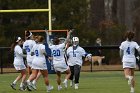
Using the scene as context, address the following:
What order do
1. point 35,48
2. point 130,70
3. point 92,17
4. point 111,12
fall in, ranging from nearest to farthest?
point 130,70
point 35,48
point 92,17
point 111,12

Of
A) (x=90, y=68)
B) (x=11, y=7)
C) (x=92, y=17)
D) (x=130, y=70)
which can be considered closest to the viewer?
(x=130, y=70)

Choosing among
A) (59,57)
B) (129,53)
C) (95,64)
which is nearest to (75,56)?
(59,57)

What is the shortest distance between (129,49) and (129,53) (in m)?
0.14

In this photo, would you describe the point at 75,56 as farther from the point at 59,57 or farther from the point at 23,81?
the point at 23,81

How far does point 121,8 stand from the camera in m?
58.2

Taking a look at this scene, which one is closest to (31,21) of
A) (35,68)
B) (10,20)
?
(10,20)

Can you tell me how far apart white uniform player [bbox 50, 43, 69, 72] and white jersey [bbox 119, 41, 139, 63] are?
2991mm

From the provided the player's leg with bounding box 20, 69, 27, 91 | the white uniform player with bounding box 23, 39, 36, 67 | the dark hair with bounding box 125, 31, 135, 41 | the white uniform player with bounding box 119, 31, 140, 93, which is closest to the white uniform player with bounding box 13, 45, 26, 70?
the player's leg with bounding box 20, 69, 27, 91

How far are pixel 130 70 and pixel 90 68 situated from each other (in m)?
19.7

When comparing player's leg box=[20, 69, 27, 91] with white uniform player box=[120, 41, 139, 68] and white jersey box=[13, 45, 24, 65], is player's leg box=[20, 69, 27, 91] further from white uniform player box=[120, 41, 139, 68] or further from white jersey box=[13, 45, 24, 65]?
white uniform player box=[120, 41, 139, 68]

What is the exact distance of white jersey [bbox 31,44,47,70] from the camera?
879 inches

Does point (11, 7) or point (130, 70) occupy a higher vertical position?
point (11, 7)

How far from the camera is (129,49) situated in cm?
2106

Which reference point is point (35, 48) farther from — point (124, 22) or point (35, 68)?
point (124, 22)
